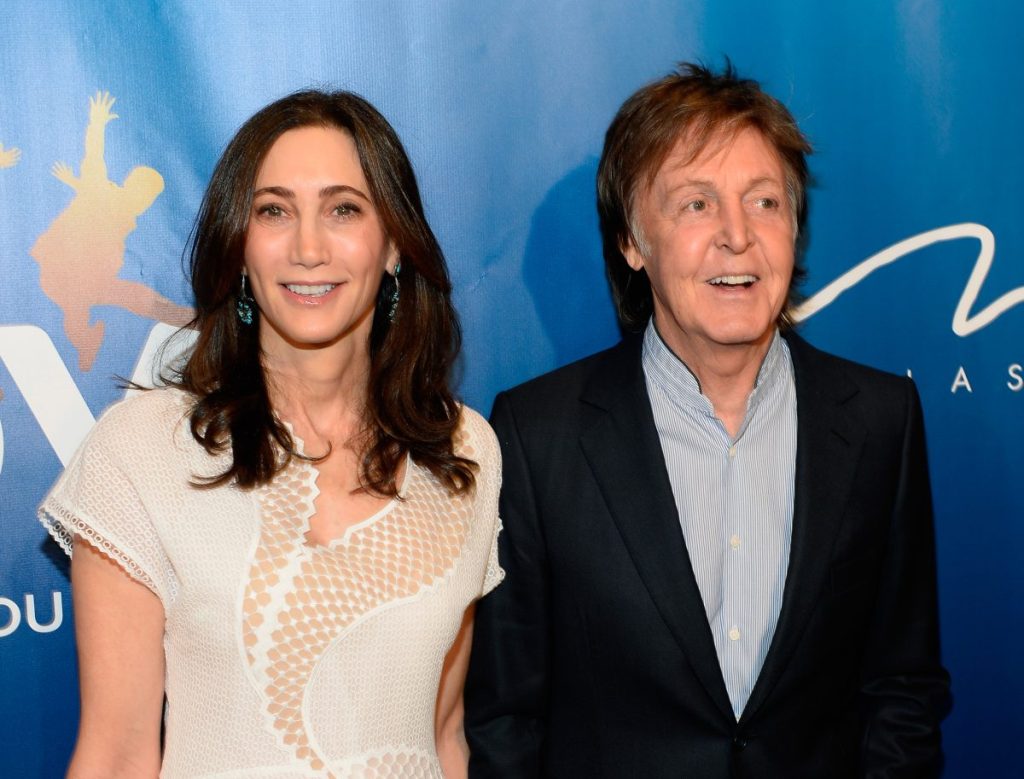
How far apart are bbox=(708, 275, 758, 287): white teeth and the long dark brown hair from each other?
52 cm

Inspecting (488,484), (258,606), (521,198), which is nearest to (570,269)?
(521,198)

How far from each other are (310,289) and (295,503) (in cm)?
38

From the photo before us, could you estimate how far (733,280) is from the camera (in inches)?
86.2

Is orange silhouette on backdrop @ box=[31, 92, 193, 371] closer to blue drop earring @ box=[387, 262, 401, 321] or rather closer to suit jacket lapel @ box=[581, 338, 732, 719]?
blue drop earring @ box=[387, 262, 401, 321]

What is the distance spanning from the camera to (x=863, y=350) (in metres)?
2.71

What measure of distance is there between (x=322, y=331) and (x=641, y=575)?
715mm

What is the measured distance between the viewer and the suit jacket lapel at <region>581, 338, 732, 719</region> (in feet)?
6.79

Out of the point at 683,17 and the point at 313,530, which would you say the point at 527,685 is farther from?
the point at 683,17

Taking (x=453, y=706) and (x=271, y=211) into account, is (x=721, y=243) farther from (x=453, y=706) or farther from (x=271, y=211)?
(x=453, y=706)

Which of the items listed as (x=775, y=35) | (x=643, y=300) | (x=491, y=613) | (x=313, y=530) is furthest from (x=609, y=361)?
(x=775, y=35)

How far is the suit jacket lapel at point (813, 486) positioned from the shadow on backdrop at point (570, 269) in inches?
19.1
